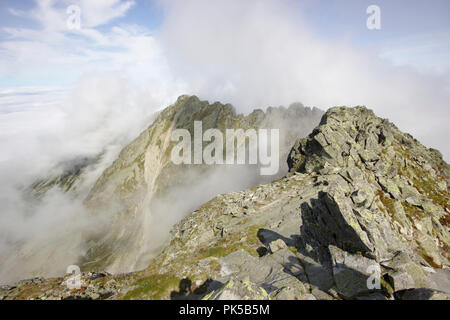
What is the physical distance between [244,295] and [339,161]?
61528mm

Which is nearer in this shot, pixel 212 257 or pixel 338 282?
pixel 338 282

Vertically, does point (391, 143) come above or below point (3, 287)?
above

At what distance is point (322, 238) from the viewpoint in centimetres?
3028

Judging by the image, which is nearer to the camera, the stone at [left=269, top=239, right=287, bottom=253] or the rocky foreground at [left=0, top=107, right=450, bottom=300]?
the rocky foreground at [left=0, top=107, right=450, bottom=300]

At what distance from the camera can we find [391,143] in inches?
3024

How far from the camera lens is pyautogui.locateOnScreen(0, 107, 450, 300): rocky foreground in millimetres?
23172

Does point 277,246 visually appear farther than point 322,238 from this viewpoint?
Yes

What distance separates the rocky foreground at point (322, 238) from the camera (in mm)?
23172

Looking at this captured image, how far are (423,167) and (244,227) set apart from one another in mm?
67018
